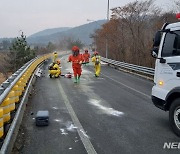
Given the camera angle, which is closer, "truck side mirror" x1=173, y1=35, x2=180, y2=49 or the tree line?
"truck side mirror" x1=173, y1=35, x2=180, y2=49

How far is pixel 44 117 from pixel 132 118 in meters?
2.34

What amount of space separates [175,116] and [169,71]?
1014 millimetres

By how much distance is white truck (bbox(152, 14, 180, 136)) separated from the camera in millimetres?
6762

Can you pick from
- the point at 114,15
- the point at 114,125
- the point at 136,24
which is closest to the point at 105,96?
the point at 114,125

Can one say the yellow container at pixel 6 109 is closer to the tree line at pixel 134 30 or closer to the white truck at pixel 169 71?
the white truck at pixel 169 71

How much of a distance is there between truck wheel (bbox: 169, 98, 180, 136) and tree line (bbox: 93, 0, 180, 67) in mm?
19267

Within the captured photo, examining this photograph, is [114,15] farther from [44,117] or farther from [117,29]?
[44,117]

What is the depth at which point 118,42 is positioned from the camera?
137 feet

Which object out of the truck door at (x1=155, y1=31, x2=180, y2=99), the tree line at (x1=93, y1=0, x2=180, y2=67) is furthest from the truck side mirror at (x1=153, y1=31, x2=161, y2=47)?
the tree line at (x1=93, y1=0, x2=180, y2=67)

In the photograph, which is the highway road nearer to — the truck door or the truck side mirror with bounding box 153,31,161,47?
the truck door

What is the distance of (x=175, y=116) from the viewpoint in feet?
22.3

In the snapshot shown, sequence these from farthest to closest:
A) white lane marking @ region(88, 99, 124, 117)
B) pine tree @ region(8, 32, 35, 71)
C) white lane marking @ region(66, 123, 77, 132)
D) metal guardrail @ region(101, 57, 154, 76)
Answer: pine tree @ region(8, 32, 35, 71)
metal guardrail @ region(101, 57, 154, 76)
white lane marking @ region(88, 99, 124, 117)
white lane marking @ region(66, 123, 77, 132)

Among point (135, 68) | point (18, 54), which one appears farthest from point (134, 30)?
point (18, 54)

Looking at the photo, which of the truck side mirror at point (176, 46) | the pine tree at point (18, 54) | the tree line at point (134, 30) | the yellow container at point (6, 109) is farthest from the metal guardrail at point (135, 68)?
the pine tree at point (18, 54)
